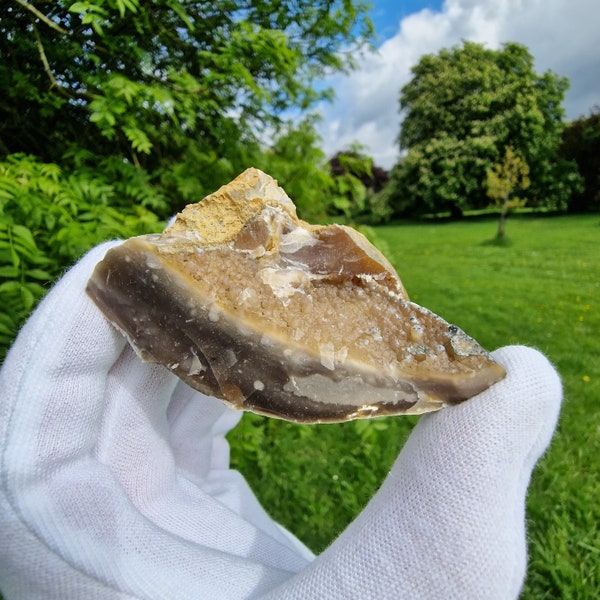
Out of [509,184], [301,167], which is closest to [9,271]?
[301,167]

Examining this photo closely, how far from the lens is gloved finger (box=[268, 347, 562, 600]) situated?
1.09 metres

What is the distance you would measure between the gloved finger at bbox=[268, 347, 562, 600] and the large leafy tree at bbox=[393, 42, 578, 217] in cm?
901

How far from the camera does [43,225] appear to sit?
2.09 metres

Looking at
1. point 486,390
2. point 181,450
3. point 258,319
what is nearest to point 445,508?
point 486,390

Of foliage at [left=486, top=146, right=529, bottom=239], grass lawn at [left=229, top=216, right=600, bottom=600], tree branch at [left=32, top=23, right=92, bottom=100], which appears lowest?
grass lawn at [left=229, top=216, right=600, bottom=600]

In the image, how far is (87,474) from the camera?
128 cm

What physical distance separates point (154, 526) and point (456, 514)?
0.82 m

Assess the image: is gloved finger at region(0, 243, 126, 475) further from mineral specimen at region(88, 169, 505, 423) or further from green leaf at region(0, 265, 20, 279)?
green leaf at region(0, 265, 20, 279)

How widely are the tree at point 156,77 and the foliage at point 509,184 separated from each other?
753 centimetres

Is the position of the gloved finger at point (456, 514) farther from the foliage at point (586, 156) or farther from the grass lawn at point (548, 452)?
the foliage at point (586, 156)

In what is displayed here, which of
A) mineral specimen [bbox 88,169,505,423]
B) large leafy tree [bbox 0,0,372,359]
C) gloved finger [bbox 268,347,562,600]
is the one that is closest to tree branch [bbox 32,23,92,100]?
large leafy tree [bbox 0,0,372,359]

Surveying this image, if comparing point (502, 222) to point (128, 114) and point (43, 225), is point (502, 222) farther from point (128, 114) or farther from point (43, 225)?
point (43, 225)

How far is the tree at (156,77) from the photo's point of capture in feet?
8.45

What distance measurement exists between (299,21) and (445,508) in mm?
3531
